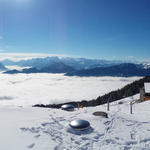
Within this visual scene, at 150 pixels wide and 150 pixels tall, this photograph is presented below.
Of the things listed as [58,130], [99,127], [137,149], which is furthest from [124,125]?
[58,130]

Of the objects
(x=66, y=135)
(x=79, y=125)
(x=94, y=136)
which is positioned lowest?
(x=94, y=136)

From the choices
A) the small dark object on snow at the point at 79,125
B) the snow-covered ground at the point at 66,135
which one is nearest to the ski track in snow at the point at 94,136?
the snow-covered ground at the point at 66,135

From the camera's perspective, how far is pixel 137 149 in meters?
6.45

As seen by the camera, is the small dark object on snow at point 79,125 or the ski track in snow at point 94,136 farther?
the small dark object on snow at point 79,125

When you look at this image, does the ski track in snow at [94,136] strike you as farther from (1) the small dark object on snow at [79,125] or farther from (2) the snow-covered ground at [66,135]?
(1) the small dark object on snow at [79,125]

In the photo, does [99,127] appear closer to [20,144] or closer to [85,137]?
[85,137]

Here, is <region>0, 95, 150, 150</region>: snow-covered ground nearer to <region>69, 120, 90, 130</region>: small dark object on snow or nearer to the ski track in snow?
the ski track in snow

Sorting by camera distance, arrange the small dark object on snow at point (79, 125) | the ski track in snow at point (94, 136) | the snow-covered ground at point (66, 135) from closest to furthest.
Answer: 1. the snow-covered ground at point (66, 135)
2. the ski track in snow at point (94, 136)
3. the small dark object on snow at point (79, 125)

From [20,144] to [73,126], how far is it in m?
3.30

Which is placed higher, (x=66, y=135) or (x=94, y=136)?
(x=66, y=135)

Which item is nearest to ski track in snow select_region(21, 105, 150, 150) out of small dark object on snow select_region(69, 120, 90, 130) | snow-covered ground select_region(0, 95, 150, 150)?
snow-covered ground select_region(0, 95, 150, 150)

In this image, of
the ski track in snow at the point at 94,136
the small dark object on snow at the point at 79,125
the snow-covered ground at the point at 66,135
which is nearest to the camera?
the snow-covered ground at the point at 66,135

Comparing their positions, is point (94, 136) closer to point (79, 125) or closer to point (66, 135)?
point (79, 125)

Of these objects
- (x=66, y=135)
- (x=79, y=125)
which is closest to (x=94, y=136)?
(x=79, y=125)
